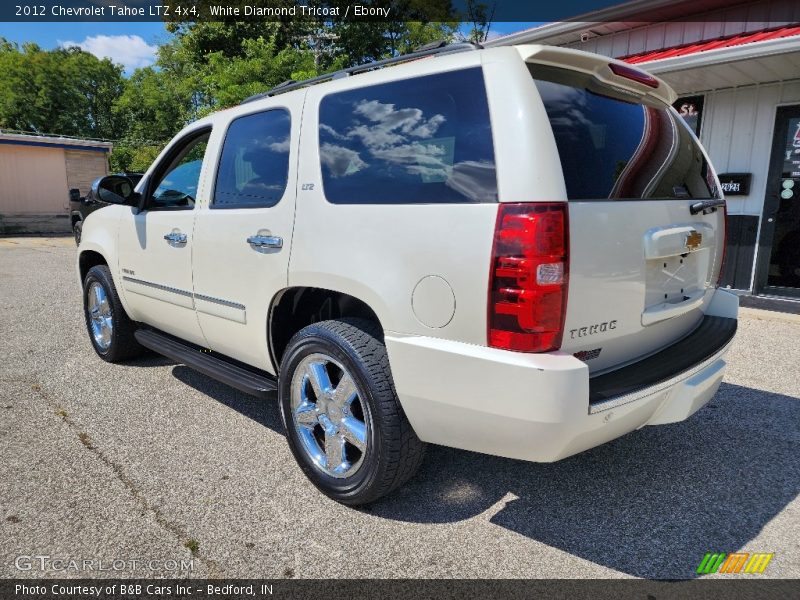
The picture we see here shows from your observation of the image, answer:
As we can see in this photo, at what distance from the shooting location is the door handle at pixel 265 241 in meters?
2.86

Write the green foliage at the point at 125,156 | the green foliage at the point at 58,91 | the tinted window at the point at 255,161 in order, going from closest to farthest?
the tinted window at the point at 255,161
the green foliage at the point at 125,156
the green foliage at the point at 58,91

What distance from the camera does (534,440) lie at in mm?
2109

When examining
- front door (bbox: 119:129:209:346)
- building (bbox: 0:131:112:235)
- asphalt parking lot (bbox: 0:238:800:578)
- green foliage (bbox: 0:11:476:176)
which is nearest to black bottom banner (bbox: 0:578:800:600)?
asphalt parking lot (bbox: 0:238:800:578)

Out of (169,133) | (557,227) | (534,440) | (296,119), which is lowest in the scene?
(534,440)

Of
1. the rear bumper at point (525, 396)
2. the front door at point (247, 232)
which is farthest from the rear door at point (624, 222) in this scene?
the front door at point (247, 232)

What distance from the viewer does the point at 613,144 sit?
7.98ft

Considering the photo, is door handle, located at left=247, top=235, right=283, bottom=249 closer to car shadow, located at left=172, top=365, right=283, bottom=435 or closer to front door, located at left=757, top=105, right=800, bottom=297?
car shadow, located at left=172, top=365, right=283, bottom=435

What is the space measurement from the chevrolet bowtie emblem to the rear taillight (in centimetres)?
90

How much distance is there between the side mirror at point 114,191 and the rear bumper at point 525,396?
265 centimetres

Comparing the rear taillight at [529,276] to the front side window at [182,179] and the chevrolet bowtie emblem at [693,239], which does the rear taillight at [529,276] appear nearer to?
the chevrolet bowtie emblem at [693,239]

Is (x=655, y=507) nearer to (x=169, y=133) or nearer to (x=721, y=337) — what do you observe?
(x=721, y=337)

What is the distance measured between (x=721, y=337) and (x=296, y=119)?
2.41 metres

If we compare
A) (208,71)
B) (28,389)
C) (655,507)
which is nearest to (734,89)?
(655,507)

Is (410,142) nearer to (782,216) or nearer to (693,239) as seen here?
(693,239)
